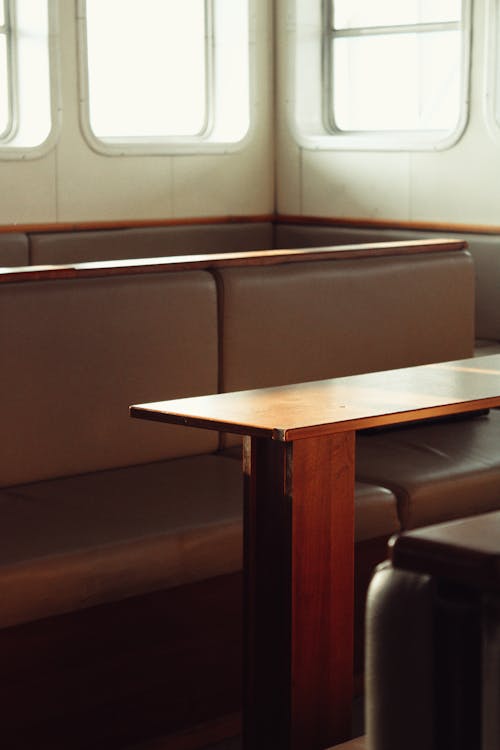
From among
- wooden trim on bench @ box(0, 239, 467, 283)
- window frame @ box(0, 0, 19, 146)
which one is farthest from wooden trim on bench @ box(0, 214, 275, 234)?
wooden trim on bench @ box(0, 239, 467, 283)

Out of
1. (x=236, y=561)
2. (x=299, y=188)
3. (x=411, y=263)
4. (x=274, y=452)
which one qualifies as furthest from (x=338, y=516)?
(x=299, y=188)

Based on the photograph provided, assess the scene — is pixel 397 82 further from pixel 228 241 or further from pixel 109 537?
pixel 109 537

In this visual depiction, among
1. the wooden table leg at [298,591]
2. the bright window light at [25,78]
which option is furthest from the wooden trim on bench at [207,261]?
the bright window light at [25,78]

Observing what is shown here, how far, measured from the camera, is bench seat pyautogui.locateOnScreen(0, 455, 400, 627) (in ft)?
8.61

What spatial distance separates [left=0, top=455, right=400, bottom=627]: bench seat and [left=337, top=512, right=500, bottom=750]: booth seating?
157 centimetres

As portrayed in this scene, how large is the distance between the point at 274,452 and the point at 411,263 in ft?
5.86

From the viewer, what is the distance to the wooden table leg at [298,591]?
2.39 metres

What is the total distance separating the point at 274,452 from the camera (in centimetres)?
241

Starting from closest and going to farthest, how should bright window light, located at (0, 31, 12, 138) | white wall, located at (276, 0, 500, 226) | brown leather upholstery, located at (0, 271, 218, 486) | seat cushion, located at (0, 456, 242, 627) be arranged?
seat cushion, located at (0, 456, 242, 627) → brown leather upholstery, located at (0, 271, 218, 486) → white wall, located at (276, 0, 500, 226) → bright window light, located at (0, 31, 12, 138)

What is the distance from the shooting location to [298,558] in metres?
2.39

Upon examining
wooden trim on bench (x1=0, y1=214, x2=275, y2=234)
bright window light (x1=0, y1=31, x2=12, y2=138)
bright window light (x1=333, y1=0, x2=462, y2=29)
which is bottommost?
wooden trim on bench (x1=0, y1=214, x2=275, y2=234)

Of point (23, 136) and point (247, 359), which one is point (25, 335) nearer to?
point (247, 359)

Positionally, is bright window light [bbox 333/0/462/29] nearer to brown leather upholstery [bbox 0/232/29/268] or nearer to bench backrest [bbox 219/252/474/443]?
brown leather upholstery [bbox 0/232/29/268]

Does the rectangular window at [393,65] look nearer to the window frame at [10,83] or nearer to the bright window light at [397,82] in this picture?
the bright window light at [397,82]
